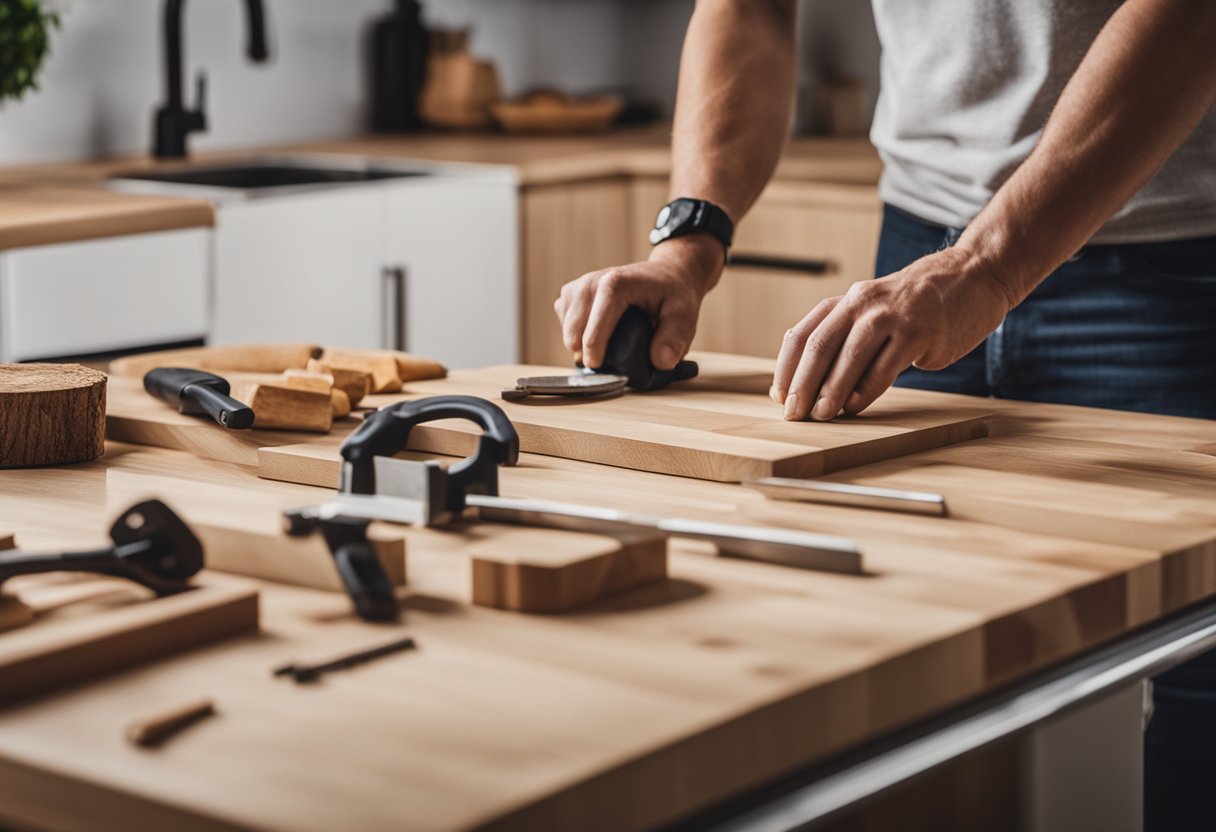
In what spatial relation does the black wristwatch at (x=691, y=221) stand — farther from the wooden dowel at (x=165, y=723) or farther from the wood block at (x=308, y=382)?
the wooden dowel at (x=165, y=723)

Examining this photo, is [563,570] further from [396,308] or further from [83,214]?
[396,308]

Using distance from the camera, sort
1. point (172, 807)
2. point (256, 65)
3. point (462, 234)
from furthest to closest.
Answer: point (256, 65) < point (462, 234) < point (172, 807)

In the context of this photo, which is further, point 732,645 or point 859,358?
point 859,358

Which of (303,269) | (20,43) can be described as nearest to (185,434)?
(303,269)

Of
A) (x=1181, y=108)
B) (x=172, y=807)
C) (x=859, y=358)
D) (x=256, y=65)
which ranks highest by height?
(x=256, y=65)

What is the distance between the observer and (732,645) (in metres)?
0.72

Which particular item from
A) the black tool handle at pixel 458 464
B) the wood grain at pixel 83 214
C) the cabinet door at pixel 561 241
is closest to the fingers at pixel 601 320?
the black tool handle at pixel 458 464

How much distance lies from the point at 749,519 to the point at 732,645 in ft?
0.74

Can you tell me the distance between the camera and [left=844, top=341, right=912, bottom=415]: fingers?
1155 millimetres

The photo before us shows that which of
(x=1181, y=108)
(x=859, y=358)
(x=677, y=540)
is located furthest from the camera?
(x=1181, y=108)

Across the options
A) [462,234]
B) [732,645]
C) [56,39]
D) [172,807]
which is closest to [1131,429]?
[732,645]

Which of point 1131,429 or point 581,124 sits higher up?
point 581,124

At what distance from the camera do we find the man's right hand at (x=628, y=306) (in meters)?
1.31

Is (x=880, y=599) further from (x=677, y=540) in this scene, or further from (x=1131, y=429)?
(x=1131, y=429)
